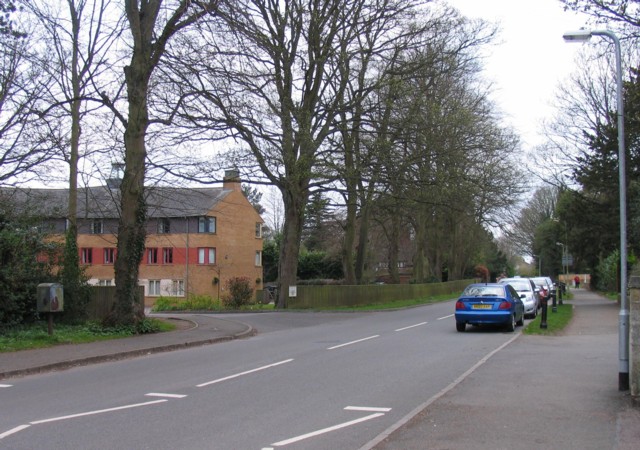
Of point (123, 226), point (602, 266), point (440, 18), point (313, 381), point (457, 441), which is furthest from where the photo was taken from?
point (602, 266)

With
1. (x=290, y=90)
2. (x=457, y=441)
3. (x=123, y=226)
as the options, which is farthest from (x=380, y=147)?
(x=457, y=441)

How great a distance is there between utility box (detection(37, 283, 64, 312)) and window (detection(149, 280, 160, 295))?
121ft

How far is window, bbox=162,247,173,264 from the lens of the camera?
5197 cm

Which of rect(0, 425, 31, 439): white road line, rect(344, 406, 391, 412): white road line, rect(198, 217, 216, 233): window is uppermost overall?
rect(198, 217, 216, 233): window

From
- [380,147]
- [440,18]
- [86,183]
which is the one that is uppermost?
[440,18]

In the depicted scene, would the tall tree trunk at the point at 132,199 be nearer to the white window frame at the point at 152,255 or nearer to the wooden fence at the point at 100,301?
the wooden fence at the point at 100,301

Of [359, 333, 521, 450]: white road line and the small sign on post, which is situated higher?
the small sign on post

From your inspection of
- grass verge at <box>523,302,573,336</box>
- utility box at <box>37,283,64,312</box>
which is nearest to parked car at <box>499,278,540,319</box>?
grass verge at <box>523,302,573,336</box>

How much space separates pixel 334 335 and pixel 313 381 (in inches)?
324

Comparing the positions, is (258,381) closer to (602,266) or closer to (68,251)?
(68,251)

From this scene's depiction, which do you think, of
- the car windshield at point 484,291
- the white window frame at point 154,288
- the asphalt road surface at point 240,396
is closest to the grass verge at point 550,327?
the car windshield at point 484,291

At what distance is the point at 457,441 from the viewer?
5.98 metres

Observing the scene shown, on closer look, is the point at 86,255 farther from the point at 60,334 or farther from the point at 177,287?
the point at 60,334

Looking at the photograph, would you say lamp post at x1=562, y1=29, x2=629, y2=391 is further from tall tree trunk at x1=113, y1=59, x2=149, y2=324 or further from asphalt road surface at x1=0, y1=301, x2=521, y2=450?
tall tree trunk at x1=113, y1=59, x2=149, y2=324
